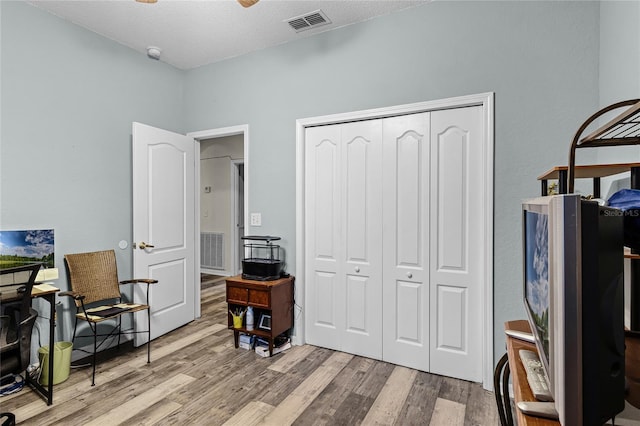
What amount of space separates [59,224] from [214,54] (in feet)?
6.99

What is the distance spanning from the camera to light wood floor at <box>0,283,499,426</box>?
1997 mm

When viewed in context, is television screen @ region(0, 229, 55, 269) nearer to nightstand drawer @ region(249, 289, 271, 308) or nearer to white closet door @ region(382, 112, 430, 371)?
nightstand drawer @ region(249, 289, 271, 308)

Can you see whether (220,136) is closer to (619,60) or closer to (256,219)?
(256,219)

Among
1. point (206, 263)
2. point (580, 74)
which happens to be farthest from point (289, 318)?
point (206, 263)

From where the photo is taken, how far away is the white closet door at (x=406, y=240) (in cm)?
256

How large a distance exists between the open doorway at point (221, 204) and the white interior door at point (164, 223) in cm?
225

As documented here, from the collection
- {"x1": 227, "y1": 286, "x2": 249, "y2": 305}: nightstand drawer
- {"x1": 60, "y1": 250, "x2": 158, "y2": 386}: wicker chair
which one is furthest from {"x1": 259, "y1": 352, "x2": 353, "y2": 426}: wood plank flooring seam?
{"x1": 60, "y1": 250, "x2": 158, "y2": 386}: wicker chair

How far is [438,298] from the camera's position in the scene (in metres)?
2.51

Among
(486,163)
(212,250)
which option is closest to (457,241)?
(486,163)

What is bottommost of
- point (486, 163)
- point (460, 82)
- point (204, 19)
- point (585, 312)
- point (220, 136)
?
point (585, 312)

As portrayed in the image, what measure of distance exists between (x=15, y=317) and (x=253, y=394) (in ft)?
4.79

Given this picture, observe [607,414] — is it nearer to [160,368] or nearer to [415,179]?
[415,179]

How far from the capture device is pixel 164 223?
10.9 feet

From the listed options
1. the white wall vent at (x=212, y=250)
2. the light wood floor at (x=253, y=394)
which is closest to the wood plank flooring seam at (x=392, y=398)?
the light wood floor at (x=253, y=394)
